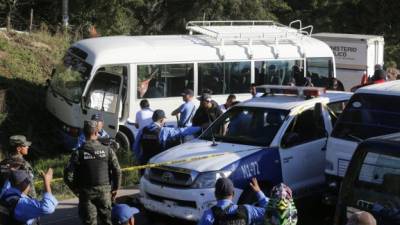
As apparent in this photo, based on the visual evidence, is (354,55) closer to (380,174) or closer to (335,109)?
(335,109)

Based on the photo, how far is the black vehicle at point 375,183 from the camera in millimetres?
5645

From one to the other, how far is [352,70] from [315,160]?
46.6 ft

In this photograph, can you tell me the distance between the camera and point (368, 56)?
74.2ft

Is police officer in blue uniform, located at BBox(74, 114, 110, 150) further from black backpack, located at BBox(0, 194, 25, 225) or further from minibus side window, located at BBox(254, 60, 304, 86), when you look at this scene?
minibus side window, located at BBox(254, 60, 304, 86)

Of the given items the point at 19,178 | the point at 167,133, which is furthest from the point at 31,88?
the point at 19,178

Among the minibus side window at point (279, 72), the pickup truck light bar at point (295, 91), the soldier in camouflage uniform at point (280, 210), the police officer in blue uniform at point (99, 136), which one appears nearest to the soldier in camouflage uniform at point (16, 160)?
the police officer in blue uniform at point (99, 136)

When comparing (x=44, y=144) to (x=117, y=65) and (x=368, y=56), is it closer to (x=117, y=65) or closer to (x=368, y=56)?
(x=117, y=65)

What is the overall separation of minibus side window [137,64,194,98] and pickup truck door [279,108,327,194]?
5594 millimetres

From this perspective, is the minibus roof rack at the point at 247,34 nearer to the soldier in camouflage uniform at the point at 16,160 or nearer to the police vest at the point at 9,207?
the soldier in camouflage uniform at the point at 16,160

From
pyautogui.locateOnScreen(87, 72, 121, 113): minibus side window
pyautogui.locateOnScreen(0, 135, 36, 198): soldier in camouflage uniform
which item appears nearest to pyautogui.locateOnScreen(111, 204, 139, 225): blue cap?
pyautogui.locateOnScreen(0, 135, 36, 198): soldier in camouflage uniform

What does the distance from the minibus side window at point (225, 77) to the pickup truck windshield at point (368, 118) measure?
662cm

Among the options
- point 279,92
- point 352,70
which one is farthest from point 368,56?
point 279,92

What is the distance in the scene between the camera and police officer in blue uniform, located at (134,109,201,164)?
10250mm

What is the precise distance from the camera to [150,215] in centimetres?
907
